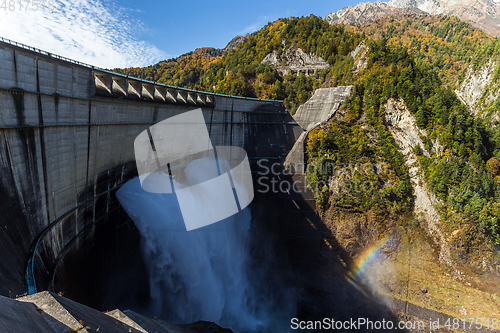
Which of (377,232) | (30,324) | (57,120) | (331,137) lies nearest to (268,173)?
(331,137)

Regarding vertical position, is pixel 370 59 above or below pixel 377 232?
above

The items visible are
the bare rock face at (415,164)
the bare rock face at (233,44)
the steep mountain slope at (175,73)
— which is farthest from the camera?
the bare rock face at (233,44)

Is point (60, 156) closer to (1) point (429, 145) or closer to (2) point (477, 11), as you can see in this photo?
(1) point (429, 145)

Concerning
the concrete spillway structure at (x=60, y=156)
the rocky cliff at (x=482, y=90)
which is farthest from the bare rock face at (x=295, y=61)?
the concrete spillway structure at (x=60, y=156)

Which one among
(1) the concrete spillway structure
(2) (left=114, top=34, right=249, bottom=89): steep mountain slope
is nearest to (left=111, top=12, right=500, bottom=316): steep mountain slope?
(1) the concrete spillway structure

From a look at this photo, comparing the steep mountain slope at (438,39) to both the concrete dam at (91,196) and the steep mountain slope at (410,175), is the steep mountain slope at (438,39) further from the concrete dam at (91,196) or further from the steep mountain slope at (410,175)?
the concrete dam at (91,196)

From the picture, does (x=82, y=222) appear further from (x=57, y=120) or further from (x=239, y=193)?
(x=239, y=193)

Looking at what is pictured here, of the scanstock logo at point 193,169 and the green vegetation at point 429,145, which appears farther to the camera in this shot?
the green vegetation at point 429,145
